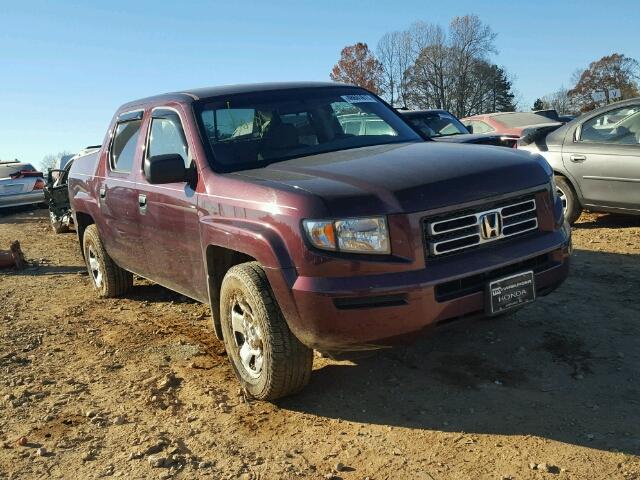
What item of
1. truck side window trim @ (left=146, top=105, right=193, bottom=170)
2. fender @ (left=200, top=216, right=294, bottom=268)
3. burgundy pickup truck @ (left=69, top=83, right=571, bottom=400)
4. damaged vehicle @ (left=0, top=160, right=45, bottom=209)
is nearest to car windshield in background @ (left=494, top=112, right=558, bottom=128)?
burgundy pickup truck @ (left=69, top=83, right=571, bottom=400)

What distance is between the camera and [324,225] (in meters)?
3.19

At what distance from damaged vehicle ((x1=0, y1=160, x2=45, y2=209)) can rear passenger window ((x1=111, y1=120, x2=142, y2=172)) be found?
13080 millimetres

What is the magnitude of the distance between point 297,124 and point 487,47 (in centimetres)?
6657

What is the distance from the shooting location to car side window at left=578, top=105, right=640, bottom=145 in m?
7.31

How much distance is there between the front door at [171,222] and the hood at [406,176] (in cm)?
55

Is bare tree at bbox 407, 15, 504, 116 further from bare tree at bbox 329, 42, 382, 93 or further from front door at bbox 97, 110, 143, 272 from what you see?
front door at bbox 97, 110, 143, 272

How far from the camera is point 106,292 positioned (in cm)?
662

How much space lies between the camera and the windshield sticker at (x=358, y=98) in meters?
4.92

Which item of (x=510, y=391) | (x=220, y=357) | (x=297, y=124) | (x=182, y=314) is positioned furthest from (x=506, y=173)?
(x=182, y=314)

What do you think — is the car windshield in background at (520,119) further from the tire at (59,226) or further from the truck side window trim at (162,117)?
the truck side window trim at (162,117)

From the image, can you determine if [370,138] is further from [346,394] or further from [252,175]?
[346,394]

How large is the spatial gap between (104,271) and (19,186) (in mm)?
12601

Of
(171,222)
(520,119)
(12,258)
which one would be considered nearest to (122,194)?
(171,222)

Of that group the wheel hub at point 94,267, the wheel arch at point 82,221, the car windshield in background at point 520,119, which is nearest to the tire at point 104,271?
the wheel hub at point 94,267
